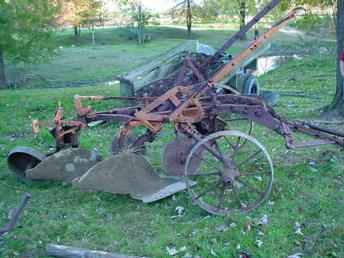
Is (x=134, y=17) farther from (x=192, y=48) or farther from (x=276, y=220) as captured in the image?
(x=276, y=220)

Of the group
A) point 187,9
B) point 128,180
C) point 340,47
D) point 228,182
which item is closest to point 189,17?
point 187,9

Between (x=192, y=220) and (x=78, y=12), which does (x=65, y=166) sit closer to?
(x=192, y=220)

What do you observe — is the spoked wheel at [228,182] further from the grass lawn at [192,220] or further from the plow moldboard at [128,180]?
the plow moldboard at [128,180]

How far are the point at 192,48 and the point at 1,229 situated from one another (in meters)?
6.39

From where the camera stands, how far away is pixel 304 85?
43.8 ft

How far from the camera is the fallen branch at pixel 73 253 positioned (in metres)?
4.02

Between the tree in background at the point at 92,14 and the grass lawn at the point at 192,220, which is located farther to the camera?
the tree in background at the point at 92,14

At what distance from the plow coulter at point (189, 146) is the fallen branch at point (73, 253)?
0.93 metres

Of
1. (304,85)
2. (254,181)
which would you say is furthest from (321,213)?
(304,85)

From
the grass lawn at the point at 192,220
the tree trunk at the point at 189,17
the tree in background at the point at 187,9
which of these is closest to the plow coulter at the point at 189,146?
the grass lawn at the point at 192,220

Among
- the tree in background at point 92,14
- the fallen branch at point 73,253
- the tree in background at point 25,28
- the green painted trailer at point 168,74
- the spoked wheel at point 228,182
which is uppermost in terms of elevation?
the tree in background at point 92,14

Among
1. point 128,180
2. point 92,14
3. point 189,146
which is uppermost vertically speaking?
point 92,14

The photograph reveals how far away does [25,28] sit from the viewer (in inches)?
628

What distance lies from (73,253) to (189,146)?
6.69ft
